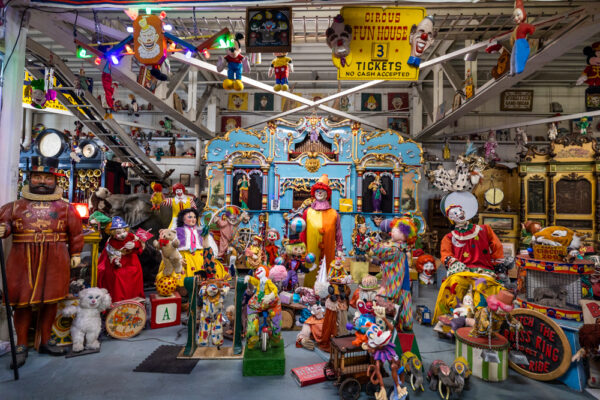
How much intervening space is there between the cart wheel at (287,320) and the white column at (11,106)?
3698 millimetres

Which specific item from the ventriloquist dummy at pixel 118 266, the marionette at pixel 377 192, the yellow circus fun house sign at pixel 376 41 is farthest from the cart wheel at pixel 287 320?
the marionette at pixel 377 192

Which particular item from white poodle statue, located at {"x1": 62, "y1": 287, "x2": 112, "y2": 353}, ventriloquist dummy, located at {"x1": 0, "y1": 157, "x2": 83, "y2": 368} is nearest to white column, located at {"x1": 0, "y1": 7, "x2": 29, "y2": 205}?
ventriloquist dummy, located at {"x1": 0, "y1": 157, "x2": 83, "y2": 368}

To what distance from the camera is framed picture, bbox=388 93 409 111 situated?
11.3 m

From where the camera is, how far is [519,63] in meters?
3.28

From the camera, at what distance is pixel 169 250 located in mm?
4590

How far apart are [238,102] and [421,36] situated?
9.26m

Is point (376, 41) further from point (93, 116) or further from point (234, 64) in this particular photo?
point (93, 116)

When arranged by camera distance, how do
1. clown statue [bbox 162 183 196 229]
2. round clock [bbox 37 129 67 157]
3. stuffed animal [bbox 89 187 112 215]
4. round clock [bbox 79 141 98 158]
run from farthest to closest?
round clock [bbox 79 141 98 158]
round clock [bbox 37 129 67 157]
stuffed animal [bbox 89 187 112 215]
clown statue [bbox 162 183 196 229]

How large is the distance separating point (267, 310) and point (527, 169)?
809cm

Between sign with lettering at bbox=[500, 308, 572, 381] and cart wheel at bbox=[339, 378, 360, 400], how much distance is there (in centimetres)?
177

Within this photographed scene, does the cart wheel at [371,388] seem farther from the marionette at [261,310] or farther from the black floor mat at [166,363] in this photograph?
the black floor mat at [166,363]

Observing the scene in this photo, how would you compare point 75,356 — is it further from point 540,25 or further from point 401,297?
point 540,25

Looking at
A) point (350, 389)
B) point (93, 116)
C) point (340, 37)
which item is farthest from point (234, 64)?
point (93, 116)

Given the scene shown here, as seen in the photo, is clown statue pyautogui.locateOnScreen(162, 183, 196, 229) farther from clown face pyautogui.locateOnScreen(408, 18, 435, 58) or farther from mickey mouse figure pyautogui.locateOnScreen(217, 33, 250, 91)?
clown face pyautogui.locateOnScreen(408, 18, 435, 58)
